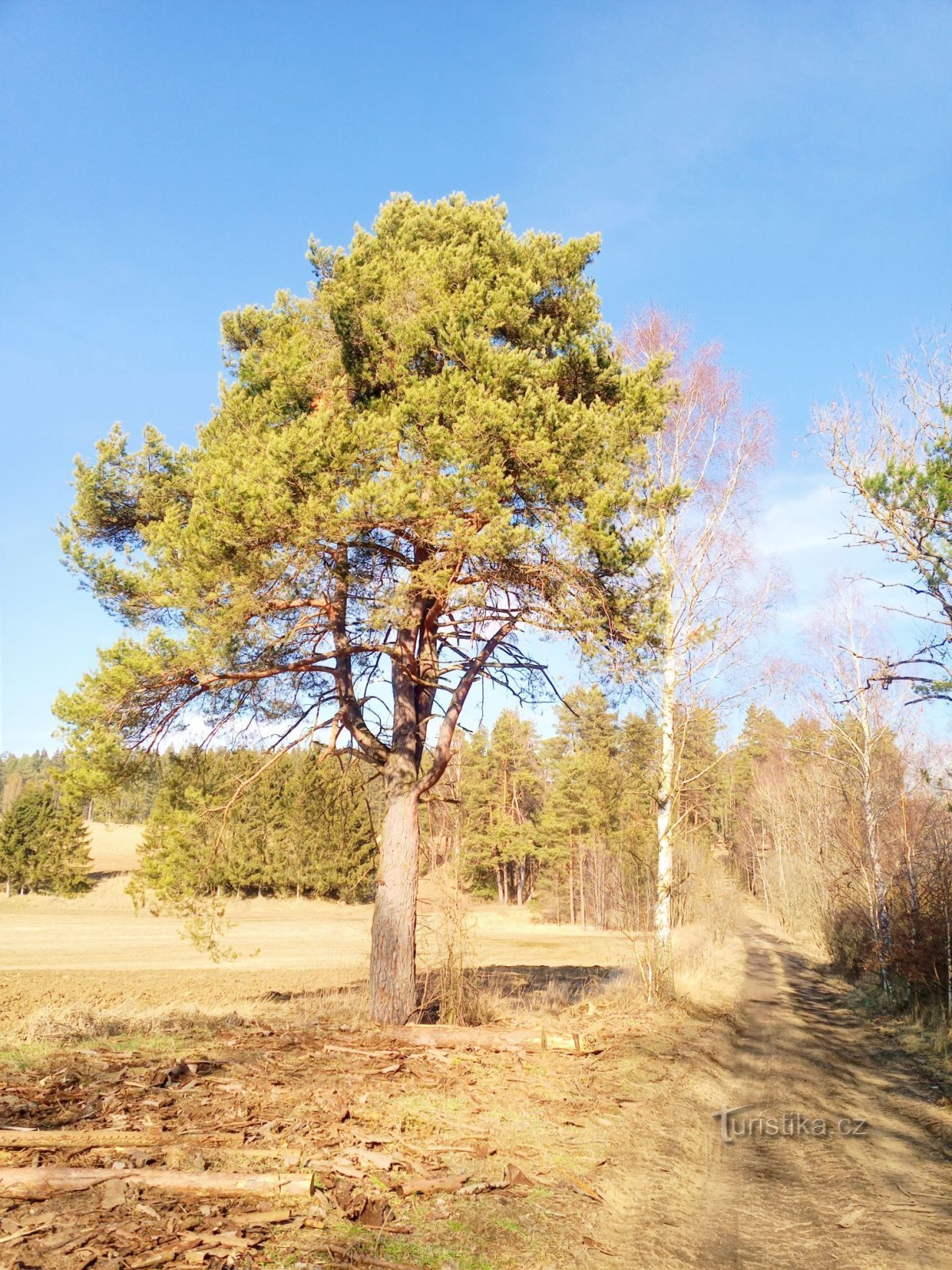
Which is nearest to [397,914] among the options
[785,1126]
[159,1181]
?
[785,1126]

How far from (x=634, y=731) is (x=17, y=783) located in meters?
96.8

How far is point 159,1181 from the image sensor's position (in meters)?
4.23

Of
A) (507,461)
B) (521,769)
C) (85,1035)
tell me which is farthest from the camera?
(521,769)

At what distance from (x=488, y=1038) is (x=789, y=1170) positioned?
11.7ft

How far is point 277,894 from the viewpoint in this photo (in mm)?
47438

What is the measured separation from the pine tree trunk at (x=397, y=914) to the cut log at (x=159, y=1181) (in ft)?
17.5

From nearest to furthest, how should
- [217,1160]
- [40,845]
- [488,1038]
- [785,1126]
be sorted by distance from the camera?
[217,1160] < [785,1126] < [488,1038] < [40,845]

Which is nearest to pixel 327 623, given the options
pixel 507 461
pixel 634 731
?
pixel 507 461

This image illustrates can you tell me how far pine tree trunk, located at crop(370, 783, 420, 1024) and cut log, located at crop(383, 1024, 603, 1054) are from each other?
0.53m

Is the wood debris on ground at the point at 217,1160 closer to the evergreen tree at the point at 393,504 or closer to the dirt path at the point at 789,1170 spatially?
the dirt path at the point at 789,1170

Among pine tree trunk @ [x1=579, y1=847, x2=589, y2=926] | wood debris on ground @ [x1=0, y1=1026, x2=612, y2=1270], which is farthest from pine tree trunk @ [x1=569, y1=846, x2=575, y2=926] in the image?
wood debris on ground @ [x1=0, y1=1026, x2=612, y2=1270]

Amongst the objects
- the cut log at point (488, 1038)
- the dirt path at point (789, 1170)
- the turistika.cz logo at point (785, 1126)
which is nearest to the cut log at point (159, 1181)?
the dirt path at point (789, 1170)

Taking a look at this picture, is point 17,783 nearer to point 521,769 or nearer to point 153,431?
point 521,769

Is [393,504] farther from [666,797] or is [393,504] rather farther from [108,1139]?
[666,797]
